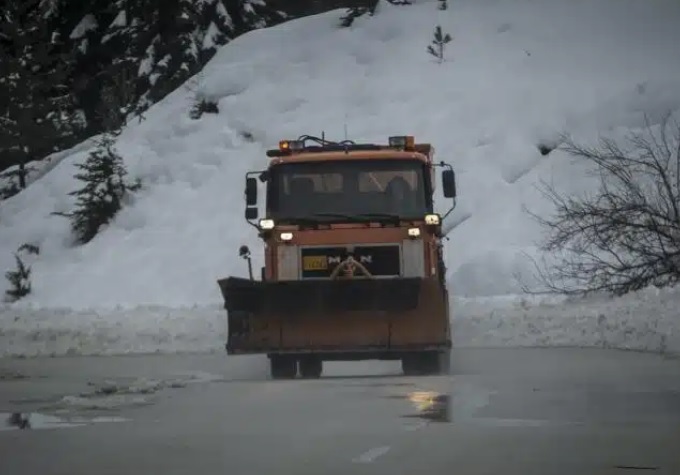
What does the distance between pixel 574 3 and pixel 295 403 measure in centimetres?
4800

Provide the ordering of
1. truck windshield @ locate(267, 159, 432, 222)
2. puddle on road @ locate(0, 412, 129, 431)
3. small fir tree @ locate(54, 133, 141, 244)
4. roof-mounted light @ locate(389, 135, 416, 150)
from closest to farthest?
puddle on road @ locate(0, 412, 129, 431) < truck windshield @ locate(267, 159, 432, 222) < roof-mounted light @ locate(389, 135, 416, 150) < small fir tree @ locate(54, 133, 141, 244)

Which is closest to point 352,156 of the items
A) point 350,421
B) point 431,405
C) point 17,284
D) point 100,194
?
point 431,405

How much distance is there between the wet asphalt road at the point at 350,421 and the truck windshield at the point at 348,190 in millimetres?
2229

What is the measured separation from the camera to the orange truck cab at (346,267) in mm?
19781

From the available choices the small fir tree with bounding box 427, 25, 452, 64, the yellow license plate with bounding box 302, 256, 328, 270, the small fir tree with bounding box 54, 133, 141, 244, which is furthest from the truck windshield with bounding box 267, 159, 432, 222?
the small fir tree with bounding box 427, 25, 452, 64

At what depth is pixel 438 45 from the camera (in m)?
56.1

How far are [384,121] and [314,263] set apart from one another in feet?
102

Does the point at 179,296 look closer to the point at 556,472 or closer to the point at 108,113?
the point at 108,113

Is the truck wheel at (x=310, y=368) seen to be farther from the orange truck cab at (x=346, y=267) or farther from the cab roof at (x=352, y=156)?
the cab roof at (x=352, y=156)

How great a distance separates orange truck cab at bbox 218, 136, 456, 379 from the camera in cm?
1978

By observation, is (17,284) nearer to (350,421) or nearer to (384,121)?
(384,121)

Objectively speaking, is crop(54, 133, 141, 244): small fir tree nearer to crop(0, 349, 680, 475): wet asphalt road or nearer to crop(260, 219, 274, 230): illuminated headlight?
crop(0, 349, 680, 475): wet asphalt road

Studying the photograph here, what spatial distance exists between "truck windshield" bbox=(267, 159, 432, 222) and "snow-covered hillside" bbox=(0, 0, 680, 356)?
1739 cm

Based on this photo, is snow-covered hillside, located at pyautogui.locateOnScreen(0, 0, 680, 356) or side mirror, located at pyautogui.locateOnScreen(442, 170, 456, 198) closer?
side mirror, located at pyautogui.locateOnScreen(442, 170, 456, 198)
